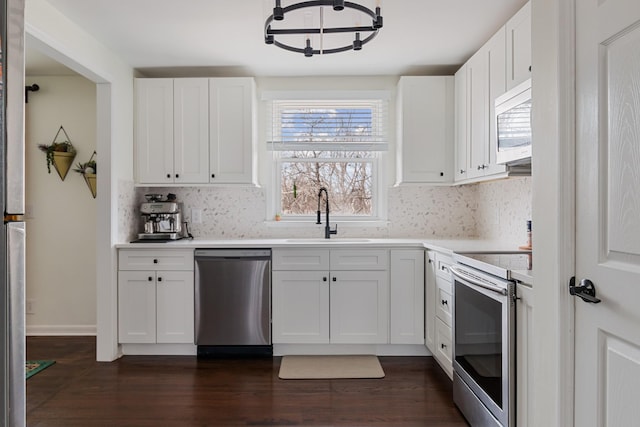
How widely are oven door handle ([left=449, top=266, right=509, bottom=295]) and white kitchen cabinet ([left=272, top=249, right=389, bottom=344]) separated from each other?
0.82 meters

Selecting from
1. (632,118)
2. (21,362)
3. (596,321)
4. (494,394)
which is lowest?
(494,394)

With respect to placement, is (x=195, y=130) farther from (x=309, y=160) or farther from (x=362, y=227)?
(x=362, y=227)

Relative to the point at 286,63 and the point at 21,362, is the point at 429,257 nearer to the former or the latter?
the point at 286,63

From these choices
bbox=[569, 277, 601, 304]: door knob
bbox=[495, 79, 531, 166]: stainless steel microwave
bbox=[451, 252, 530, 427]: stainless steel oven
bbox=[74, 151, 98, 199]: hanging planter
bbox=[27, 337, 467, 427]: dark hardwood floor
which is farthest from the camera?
bbox=[74, 151, 98, 199]: hanging planter

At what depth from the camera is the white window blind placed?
368cm

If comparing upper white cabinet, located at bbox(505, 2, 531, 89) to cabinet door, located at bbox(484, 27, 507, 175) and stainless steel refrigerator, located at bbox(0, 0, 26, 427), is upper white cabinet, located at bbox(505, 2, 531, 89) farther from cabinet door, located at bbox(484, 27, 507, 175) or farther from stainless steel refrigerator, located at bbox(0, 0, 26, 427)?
A: stainless steel refrigerator, located at bbox(0, 0, 26, 427)

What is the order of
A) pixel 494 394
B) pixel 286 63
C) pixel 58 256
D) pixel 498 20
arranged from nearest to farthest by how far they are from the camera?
pixel 494 394 < pixel 498 20 < pixel 286 63 < pixel 58 256

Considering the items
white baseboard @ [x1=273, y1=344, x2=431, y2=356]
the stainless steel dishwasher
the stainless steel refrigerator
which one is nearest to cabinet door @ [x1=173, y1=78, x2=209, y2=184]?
the stainless steel dishwasher

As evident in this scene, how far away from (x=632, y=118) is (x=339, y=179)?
2.72 metres

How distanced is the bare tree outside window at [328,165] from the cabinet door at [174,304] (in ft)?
3.78

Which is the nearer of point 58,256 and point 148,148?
point 148,148

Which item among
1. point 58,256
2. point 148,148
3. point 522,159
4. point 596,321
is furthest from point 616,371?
point 58,256

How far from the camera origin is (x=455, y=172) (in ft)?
10.9

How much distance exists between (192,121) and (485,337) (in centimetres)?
277
